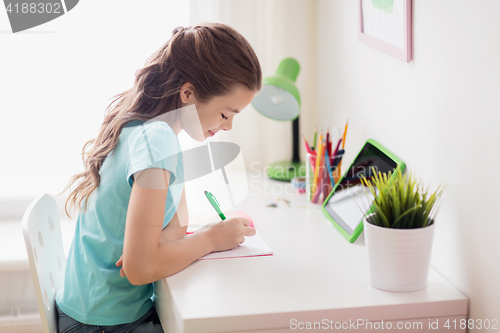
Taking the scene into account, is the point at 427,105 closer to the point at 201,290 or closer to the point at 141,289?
the point at 201,290

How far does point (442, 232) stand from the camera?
2.84ft

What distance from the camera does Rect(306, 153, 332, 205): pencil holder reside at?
1.31 meters

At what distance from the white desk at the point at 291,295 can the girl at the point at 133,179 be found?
0.20ft

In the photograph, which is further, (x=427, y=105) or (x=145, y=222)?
(x=427, y=105)

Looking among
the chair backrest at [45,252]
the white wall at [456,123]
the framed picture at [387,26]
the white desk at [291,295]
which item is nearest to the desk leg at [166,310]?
the white desk at [291,295]

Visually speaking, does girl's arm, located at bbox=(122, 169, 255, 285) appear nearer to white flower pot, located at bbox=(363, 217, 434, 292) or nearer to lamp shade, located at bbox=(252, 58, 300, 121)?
white flower pot, located at bbox=(363, 217, 434, 292)

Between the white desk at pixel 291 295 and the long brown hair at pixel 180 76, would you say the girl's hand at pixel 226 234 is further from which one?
the long brown hair at pixel 180 76

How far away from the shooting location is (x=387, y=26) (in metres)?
1.04

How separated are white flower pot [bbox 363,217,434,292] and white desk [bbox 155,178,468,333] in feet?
0.07

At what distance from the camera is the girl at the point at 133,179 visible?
884 millimetres

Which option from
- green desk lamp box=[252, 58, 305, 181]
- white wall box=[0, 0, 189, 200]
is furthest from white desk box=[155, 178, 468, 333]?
white wall box=[0, 0, 189, 200]

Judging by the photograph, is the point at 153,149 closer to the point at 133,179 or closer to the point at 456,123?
the point at 133,179

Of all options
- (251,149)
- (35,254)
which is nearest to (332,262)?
(35,254)

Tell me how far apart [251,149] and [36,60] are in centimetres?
81
